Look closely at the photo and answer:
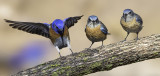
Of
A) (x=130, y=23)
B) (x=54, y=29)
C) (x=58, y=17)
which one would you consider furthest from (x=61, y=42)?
(x=58, y=17)

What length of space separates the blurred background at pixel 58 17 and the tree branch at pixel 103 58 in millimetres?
7172

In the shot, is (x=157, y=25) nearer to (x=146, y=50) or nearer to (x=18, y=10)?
(x=18, y=10)

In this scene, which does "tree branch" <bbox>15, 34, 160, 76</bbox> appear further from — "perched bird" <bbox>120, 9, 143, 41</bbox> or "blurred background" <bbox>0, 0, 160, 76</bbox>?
"blurred background" <bbox>0, 0, 160, 76</bbox>

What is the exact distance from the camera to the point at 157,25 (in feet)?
51.4

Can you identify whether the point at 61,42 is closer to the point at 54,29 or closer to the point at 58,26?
the point at 54,29

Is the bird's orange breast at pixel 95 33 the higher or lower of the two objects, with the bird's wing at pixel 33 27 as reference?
lower

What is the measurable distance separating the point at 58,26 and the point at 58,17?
763 cm

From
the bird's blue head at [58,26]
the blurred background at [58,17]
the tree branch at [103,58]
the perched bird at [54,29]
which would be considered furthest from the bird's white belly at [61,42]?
the blurred background at [58,17]

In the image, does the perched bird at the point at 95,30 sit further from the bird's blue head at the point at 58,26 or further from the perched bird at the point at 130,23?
the bird's blue head at the point at 58,26

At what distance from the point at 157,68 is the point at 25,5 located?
554cm

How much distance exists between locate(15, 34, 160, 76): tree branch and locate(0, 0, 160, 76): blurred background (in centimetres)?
717

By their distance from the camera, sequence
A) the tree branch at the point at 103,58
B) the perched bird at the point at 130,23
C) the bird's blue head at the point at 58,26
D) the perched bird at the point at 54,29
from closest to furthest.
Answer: the tree branch at the point at 103,58, the bird's blue head at the point at 58,26, the perched bird at the point at 54,29, the perched bird at the point at 130,23

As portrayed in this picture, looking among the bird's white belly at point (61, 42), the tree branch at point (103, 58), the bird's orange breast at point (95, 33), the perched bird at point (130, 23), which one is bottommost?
the tree branch at point (103, 58)

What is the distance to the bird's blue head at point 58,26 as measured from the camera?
Answer: 8953mm
